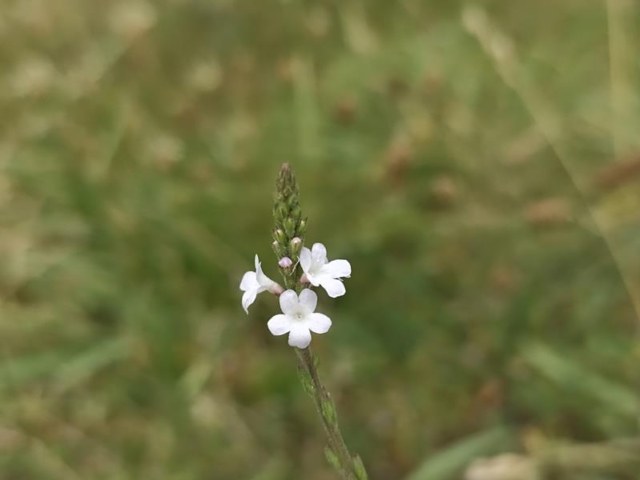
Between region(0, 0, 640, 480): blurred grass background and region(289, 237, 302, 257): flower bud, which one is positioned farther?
region(0, 0, 640, 480): blurred grass background

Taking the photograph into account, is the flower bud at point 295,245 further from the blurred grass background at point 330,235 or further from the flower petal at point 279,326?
the blurred grass background at point 330,235

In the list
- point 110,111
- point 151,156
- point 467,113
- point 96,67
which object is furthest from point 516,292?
point 96,67

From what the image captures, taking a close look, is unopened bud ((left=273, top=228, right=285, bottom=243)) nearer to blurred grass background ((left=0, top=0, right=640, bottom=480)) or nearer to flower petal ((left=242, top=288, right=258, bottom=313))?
flower petal ((left=242, top=288, right=258, bottom=313))

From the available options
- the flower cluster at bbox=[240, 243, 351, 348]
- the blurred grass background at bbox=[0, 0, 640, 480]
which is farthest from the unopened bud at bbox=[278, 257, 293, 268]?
the blurred grass background at bbox=[0, 0, 640, 480]

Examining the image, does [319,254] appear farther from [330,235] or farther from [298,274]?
[330,235]

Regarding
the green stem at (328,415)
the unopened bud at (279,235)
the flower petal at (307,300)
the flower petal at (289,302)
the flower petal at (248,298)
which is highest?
the unopened bud at (279,235)

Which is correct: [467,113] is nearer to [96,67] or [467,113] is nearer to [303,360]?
[96,67]

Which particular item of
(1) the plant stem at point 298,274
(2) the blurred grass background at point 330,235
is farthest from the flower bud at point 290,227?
(2) the blurred grass background at point 330,235
